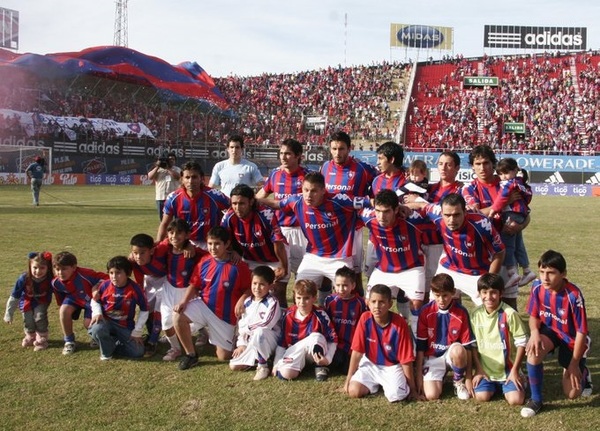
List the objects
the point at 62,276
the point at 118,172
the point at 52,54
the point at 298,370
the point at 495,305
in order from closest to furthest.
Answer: the point at 495,305, the point at 298,370, the point at 62,276, the point at 118,172, the point at 52,54

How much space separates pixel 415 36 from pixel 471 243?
58.0m

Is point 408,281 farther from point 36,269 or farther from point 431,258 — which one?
point 36,269

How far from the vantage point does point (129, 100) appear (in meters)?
44.7

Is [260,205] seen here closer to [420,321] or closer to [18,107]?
[420,321]

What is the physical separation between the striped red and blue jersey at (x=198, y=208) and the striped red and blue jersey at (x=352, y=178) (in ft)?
3.96

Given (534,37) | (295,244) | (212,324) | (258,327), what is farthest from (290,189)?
(534,37)

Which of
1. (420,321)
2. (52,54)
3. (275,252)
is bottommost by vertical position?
(420,321)

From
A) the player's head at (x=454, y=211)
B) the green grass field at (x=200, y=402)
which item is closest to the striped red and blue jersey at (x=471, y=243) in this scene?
the player's head at (x=454, y=211)

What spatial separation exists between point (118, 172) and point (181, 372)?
1298 inches

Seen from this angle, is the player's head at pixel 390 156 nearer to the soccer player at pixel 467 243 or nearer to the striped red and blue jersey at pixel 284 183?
the soccer player at pixel 467 243

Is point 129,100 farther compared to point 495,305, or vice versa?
point 129,100

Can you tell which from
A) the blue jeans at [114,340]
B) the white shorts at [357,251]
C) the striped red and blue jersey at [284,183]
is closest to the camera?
the blue jeans at [114,340]

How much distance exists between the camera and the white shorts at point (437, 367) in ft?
16.1

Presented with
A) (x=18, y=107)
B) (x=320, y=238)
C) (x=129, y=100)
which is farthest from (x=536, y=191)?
(x=320, y=238)
